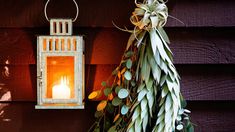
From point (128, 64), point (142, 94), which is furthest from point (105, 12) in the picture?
point (142, 94)

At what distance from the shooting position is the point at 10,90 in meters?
1.45

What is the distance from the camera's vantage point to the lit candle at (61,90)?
1.30 metres

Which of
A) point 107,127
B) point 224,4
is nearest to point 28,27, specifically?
point 107,127

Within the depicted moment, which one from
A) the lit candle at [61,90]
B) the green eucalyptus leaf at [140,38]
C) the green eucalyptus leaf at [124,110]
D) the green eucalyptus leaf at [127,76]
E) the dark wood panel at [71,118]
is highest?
the green eucalyptus leaf at [140,38]

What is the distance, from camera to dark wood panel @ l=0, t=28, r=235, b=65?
4.71ft

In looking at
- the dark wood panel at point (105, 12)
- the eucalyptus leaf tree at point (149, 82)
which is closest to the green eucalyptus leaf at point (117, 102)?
the eucalyptus leaf tree at point (149, 82)

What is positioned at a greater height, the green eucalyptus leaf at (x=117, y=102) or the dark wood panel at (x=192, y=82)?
the dark wood panel at (x=192, y=82)

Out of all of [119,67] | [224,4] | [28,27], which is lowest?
[119,67]

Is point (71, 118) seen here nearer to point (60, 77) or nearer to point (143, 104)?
point (60, 77)

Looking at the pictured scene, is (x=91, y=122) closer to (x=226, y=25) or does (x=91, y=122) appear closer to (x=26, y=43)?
(x=26, y=43)

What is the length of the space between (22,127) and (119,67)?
1.51 feet

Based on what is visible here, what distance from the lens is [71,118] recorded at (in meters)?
1.47

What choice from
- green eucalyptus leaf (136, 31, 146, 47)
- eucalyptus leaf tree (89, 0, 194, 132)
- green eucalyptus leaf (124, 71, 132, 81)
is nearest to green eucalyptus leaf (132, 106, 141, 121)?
eucalyptus leaf tree (89, 0, 194, 132)

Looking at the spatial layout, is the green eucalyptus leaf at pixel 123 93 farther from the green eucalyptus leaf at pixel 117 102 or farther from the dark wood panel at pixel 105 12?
the dark wood panel at pixel 105 12
